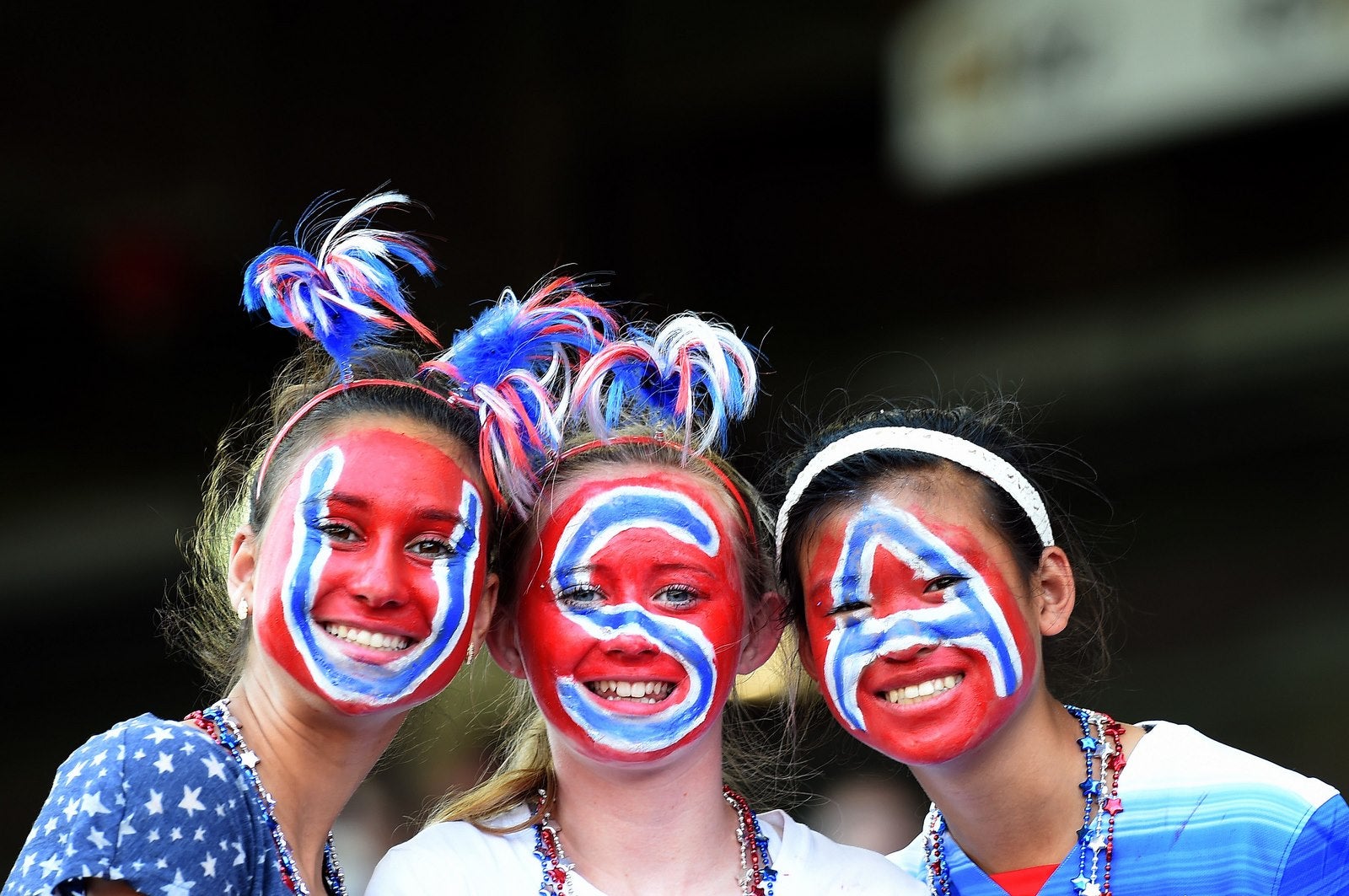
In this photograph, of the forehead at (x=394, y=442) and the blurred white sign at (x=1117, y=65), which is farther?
the blurred white sign at (x=1117, y=65)

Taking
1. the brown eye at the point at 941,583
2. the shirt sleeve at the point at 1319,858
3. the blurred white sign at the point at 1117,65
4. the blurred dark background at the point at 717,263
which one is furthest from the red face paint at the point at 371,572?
the blurred white sign at the point at 1117,65

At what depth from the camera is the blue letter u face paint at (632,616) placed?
82.9 inches

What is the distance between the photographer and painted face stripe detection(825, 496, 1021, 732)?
216 cm

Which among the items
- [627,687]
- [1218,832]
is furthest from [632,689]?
[1218,832]

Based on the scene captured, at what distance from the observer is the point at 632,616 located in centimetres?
212

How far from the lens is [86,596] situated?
4.80 m

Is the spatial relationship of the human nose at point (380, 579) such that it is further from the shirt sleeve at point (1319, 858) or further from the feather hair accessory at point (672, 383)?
the shirt sleeve at point (1319, 858)

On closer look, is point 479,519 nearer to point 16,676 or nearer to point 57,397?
point 57,397

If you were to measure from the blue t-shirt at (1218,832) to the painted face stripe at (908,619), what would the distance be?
28 centimetres

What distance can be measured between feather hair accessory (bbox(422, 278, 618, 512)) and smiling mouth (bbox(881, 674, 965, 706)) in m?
0.59

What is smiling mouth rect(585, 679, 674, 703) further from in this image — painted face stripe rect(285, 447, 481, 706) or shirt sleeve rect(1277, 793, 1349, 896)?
shirt sleeve rect(1277, 793, 1349, 896)

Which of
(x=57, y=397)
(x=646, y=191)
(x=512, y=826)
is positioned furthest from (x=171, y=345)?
(x=512, y=826)

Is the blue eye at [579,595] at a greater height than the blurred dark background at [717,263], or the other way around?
the blurred dark background at [717,263]

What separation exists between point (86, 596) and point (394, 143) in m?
1.69
